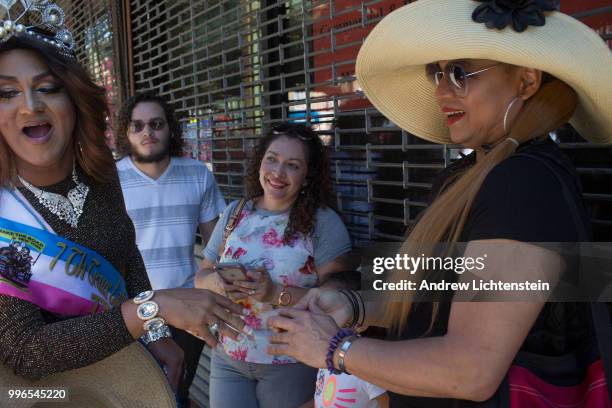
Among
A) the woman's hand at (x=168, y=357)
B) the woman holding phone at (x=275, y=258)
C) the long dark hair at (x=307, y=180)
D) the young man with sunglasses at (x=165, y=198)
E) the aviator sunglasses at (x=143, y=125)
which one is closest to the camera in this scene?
the woman's hand at (x=168, y=357)

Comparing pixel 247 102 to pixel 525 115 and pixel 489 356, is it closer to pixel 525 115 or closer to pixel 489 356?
pixel 525 115

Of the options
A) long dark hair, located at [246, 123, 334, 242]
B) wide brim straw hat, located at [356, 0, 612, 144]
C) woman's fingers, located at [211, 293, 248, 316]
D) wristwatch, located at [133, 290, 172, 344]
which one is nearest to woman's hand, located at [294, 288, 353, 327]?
woman's fingers, located at [211, 293, 248, 316]

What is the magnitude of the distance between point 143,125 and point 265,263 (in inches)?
68.4

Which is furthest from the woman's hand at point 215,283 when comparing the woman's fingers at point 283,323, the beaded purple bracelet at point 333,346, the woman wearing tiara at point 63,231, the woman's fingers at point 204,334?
the beaded purple bracelet at point 333,346

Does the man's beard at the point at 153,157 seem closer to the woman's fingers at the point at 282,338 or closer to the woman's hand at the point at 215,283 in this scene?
the woman's hand at the point at 215,283

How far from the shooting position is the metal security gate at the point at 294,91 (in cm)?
287

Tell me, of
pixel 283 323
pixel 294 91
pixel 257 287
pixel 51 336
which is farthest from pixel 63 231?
pixel 294 91

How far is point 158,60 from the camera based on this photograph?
5.96 meters

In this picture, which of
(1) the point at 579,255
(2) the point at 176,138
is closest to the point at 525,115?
(1) the point at 579,255

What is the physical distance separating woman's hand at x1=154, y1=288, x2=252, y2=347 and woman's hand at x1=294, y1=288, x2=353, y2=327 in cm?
25

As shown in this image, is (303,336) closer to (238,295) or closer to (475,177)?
(475,177)

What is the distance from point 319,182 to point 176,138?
145 cm

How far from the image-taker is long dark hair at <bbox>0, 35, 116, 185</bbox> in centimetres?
158

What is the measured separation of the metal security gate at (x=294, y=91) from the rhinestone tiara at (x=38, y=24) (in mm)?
1738
